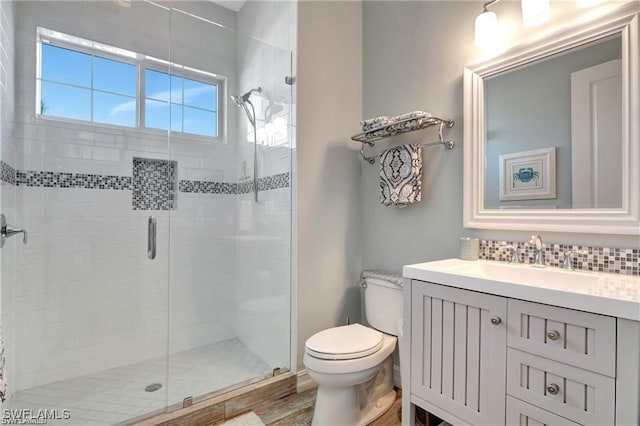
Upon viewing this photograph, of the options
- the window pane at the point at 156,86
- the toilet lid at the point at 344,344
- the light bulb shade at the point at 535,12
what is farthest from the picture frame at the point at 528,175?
the window pane at the point at 156,86

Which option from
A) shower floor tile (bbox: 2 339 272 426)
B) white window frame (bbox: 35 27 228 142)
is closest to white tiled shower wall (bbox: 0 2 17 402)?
white window frame (bbox: 35 27 228 142)

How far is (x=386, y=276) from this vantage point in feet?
6.31

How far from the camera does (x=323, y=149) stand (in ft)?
7.06

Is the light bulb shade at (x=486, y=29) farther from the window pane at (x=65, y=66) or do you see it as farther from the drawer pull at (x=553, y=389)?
the window pane at (x=65, y=66)

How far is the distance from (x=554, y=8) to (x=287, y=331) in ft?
7.24

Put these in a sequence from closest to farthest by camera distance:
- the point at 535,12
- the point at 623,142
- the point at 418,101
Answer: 1. the point at 623,142
2. the point at 535,12
3. the point at 418,101

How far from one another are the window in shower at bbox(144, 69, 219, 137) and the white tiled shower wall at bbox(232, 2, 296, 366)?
1.00ft

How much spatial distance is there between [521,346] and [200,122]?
7.71ft

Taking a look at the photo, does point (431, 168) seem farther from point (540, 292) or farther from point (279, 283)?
point (279, 283)

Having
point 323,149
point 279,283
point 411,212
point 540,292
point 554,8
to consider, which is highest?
point 554,8

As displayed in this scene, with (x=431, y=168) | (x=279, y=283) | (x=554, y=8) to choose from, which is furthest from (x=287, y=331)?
(x=554, y=8)

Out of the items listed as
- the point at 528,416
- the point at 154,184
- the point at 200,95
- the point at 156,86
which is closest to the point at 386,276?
the point at 528,416

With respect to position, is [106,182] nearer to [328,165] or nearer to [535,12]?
[328,165]

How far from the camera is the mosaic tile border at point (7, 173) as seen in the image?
1637mm
